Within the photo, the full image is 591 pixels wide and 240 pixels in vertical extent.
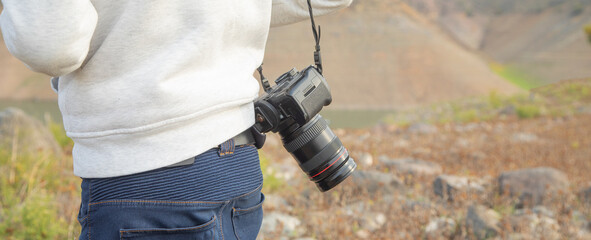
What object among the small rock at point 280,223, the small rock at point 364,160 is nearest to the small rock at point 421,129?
the small rock at point 364,160

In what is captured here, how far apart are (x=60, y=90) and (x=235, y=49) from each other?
341 mm

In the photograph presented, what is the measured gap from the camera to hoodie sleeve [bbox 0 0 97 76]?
0.72m

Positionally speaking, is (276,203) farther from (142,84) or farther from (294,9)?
(142,84)

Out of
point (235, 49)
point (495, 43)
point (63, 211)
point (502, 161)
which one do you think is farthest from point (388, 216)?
point (495, 43)

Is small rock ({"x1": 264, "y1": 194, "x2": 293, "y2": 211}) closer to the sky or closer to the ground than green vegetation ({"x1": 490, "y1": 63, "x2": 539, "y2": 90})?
closer to the sky

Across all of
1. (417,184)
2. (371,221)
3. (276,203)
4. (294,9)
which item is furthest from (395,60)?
(294,9)

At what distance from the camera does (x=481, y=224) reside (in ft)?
9.30

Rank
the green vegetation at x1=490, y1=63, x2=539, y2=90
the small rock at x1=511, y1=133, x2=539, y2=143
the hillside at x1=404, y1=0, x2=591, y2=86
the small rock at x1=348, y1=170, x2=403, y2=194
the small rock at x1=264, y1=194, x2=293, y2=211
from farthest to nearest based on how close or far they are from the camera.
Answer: the hillside at x1=404, y1=0, x2=591, y2=86
the green vegetation at x1=490, y1=63, x2=539, y2=90
the small rock at x1=511, y1=133, x2=539, y2=143
the small rock at x1=348, y1=170, x2=403, y2=194
the small rock at x1=264, y1=194, x2=293, y2=211

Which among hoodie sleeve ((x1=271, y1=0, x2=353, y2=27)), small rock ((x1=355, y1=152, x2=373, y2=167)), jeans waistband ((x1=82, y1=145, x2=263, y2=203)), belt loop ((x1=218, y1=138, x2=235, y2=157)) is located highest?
hoodie sleeve ((x1=271, y1=0, x2=353, y2=27))

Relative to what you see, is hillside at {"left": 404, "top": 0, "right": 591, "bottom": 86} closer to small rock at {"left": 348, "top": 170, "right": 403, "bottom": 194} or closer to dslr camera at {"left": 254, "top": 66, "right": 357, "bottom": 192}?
small rock at {"left": 348, "top": 170, "right": 403, "bottom": 194}

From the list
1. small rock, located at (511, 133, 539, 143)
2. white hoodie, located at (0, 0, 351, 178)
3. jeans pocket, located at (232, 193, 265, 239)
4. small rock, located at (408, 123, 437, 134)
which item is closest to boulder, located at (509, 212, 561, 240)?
jeans pocket, located at (232, 193, 265, 239)

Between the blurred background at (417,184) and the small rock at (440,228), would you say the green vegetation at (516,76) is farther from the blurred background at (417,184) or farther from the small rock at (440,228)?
the small rock at (440,228)

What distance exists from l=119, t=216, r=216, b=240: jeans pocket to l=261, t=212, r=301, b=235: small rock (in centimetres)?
198

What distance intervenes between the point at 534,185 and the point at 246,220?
328cm
